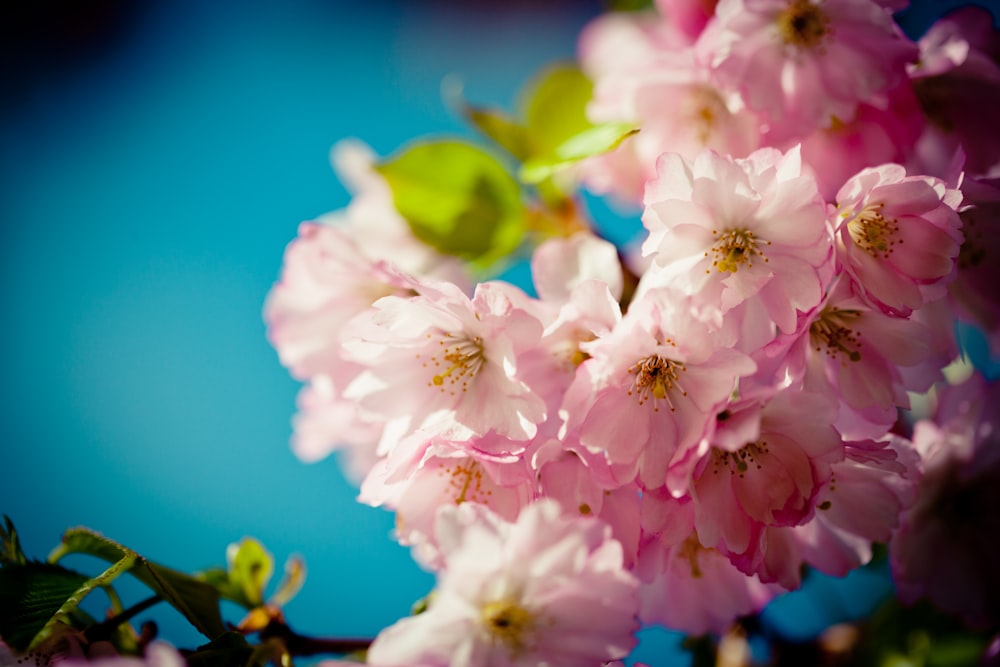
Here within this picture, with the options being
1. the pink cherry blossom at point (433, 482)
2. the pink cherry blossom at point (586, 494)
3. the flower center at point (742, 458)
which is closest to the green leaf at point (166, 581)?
the pink cherry blossom at point (433, 482)

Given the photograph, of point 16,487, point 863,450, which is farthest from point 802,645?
point 16,487

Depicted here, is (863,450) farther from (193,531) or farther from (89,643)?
(193,531)

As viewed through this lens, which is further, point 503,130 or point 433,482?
point 503,130

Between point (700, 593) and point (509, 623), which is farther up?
point (509, 623)

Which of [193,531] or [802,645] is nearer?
[802,645]

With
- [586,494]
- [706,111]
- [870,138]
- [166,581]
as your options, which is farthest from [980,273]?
[166,581]

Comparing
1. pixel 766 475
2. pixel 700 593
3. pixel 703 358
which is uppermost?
pixel 703 358

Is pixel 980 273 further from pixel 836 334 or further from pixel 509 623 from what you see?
pixel 509 623
